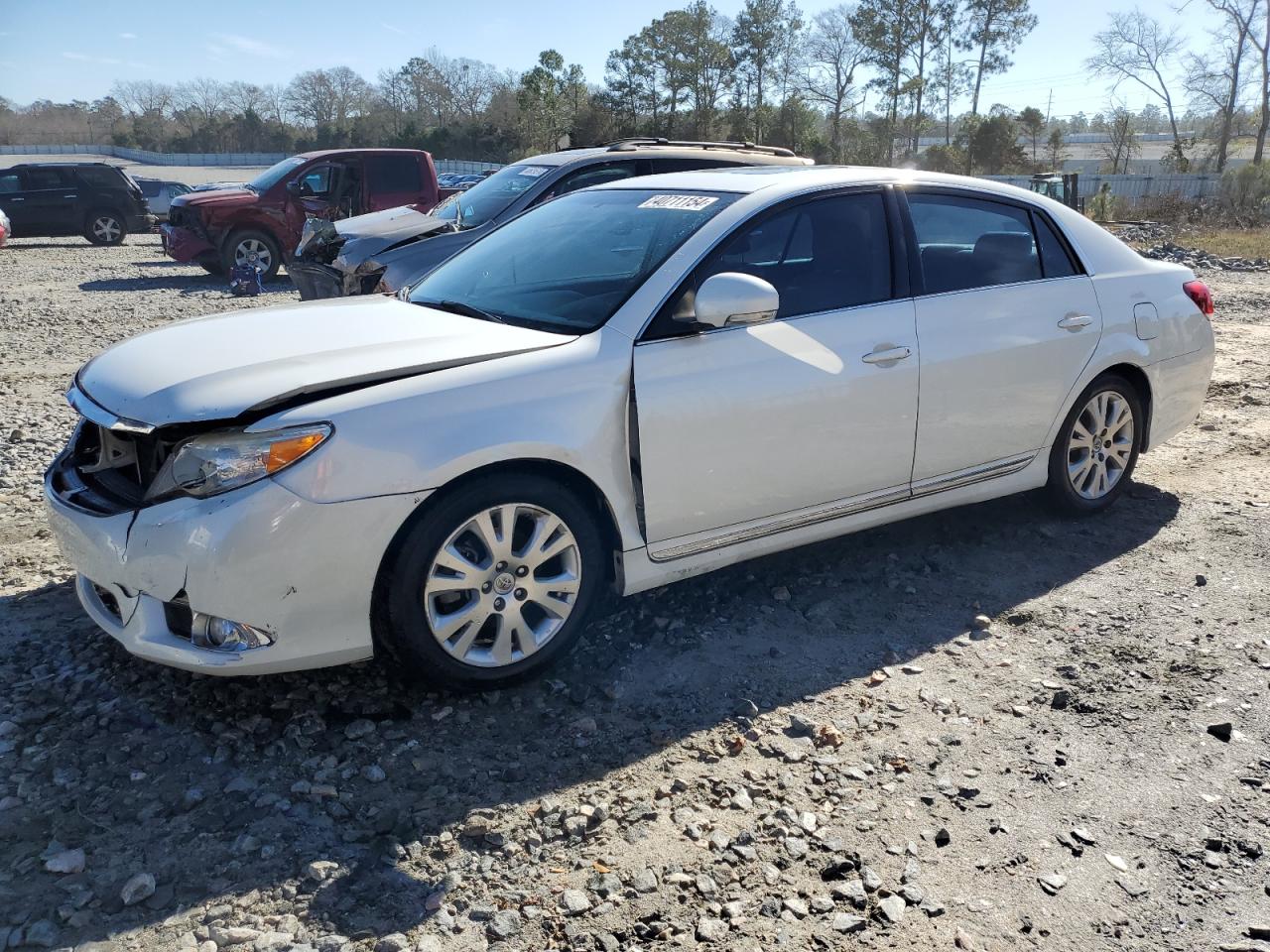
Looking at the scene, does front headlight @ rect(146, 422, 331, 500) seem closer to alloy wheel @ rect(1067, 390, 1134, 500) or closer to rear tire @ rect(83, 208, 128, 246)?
alloy wheel @ rect(1067, 390, 1134, 500)

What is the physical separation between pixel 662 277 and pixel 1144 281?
9.16 ft

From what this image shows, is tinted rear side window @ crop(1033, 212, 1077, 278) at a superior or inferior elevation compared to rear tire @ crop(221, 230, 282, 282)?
superior

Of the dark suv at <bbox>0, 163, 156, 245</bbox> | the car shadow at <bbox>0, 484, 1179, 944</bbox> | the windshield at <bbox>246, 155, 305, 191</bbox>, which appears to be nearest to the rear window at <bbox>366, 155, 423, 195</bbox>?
the windshield at <bbox>246, 155, 305, 191</bbox>

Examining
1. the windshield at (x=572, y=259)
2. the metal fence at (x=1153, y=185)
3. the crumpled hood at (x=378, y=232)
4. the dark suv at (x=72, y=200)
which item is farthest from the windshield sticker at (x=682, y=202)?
the metal fence at (x=1153, y=185)

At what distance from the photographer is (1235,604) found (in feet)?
13.8

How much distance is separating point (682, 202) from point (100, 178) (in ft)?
69.7

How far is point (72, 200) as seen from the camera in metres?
21.4

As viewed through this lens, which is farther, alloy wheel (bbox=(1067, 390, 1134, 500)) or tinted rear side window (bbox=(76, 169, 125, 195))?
tinted rear side window (bbox=(76, 169, 125, 195))

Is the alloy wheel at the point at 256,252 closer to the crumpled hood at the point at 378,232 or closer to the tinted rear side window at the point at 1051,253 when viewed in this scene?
the crumpled hood at the point at 378,232

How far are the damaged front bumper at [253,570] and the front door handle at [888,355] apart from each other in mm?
1865

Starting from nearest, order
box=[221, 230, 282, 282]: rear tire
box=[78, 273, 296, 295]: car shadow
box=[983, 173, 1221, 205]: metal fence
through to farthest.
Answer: box=[78, 273, 296, 295]: car shadow, box=[221, 230, 282, 282]: rear tire, box=[983, 173, 1221, 205]: metal fence

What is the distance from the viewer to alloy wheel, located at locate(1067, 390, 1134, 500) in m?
4.95

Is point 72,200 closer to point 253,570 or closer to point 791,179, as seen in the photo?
point 791,179

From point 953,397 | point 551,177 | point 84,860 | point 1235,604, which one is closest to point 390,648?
point 84,860
